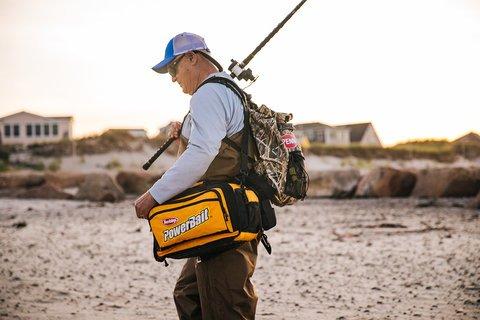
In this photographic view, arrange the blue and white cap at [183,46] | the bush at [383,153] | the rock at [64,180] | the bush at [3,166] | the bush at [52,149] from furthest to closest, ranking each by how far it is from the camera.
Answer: the bush at [383,153]
the bush at [52,149]
the bush at [3,166]
the rock at [64,180]
the blue and white cap at [183,46]

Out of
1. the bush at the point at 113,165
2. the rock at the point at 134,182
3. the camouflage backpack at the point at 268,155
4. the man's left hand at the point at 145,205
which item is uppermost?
the bush at the point at 113,165

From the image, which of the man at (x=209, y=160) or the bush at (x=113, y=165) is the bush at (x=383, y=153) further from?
the man at (x=209, y=160)

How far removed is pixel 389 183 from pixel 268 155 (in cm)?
2003

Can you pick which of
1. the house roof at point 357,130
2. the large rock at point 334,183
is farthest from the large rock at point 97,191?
the house roof at point 357,130

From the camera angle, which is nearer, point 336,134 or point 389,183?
point 389,183

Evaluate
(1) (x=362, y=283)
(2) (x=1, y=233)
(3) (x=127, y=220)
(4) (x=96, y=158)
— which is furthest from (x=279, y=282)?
(4) (x=96, y=158)

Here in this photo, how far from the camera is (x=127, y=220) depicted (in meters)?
14.1

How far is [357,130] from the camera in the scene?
83062mm

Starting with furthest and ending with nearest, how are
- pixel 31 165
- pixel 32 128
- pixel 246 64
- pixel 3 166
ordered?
pixel 32 128 → pixel 31 165 → pixel 3 166 → pixel 246 64

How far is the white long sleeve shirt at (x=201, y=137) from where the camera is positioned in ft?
9.75

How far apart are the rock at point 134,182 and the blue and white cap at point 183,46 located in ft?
72.7

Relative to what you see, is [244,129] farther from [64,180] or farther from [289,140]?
[64,180]

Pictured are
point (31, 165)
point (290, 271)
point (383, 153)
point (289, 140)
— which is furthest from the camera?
point (383, 153)

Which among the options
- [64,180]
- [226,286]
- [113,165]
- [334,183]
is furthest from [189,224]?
[113,165]
